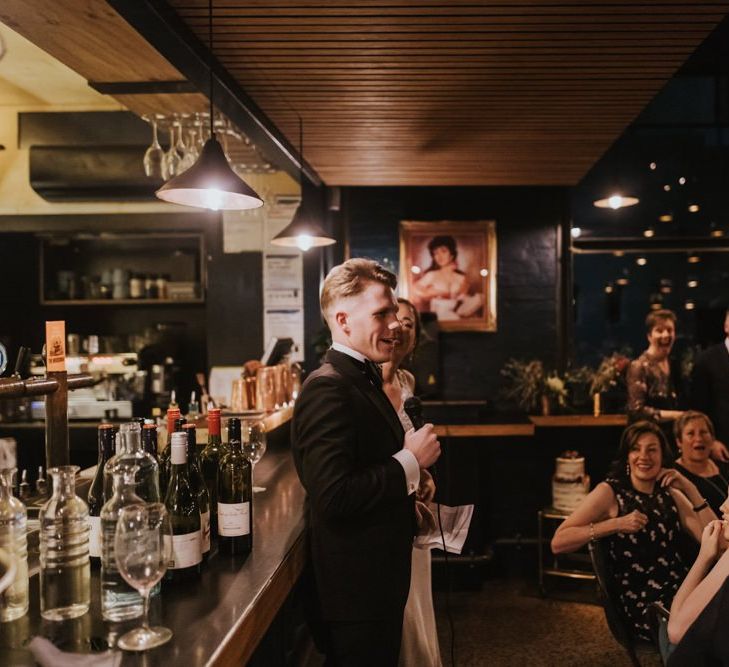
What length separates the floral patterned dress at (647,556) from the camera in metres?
2.71

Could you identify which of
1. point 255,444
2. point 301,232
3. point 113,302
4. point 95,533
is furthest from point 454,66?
point 113,302

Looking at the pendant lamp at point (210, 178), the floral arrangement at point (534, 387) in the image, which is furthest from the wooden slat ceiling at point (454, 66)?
the floral arrangement at point (534, 387)

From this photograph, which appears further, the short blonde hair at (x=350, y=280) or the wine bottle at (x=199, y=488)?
the short blonde hair at (x=350, y=280)

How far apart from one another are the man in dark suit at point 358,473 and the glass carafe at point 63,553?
0.58 m

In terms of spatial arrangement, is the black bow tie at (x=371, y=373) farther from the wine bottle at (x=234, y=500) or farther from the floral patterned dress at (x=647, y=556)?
the floral patterned dress at (x=647, y=556)

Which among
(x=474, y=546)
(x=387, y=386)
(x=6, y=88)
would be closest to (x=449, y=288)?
(x=474, y=546)

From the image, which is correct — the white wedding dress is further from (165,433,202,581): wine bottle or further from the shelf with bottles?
the shelf with bottles

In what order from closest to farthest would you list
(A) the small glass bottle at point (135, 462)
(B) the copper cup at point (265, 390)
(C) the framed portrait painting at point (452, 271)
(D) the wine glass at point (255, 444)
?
1. (A) the small glass bottle at point (135, 462)
2. (D) the wine glass at point (255, 444)
3. (B) the copper cup at point (265, 390)
4. (C) the framed portrait painting at point (452, 271)

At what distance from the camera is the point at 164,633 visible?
136 centimetres

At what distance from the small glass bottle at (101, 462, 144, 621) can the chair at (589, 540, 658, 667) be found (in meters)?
1.70

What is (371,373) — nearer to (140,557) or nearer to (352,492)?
(352,492)

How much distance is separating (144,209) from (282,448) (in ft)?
9.55

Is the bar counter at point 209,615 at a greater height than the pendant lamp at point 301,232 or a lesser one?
lesser

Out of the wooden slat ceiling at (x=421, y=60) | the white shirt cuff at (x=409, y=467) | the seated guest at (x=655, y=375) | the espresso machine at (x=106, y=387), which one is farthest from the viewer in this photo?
the espresso machine at (x=106, y=387)
